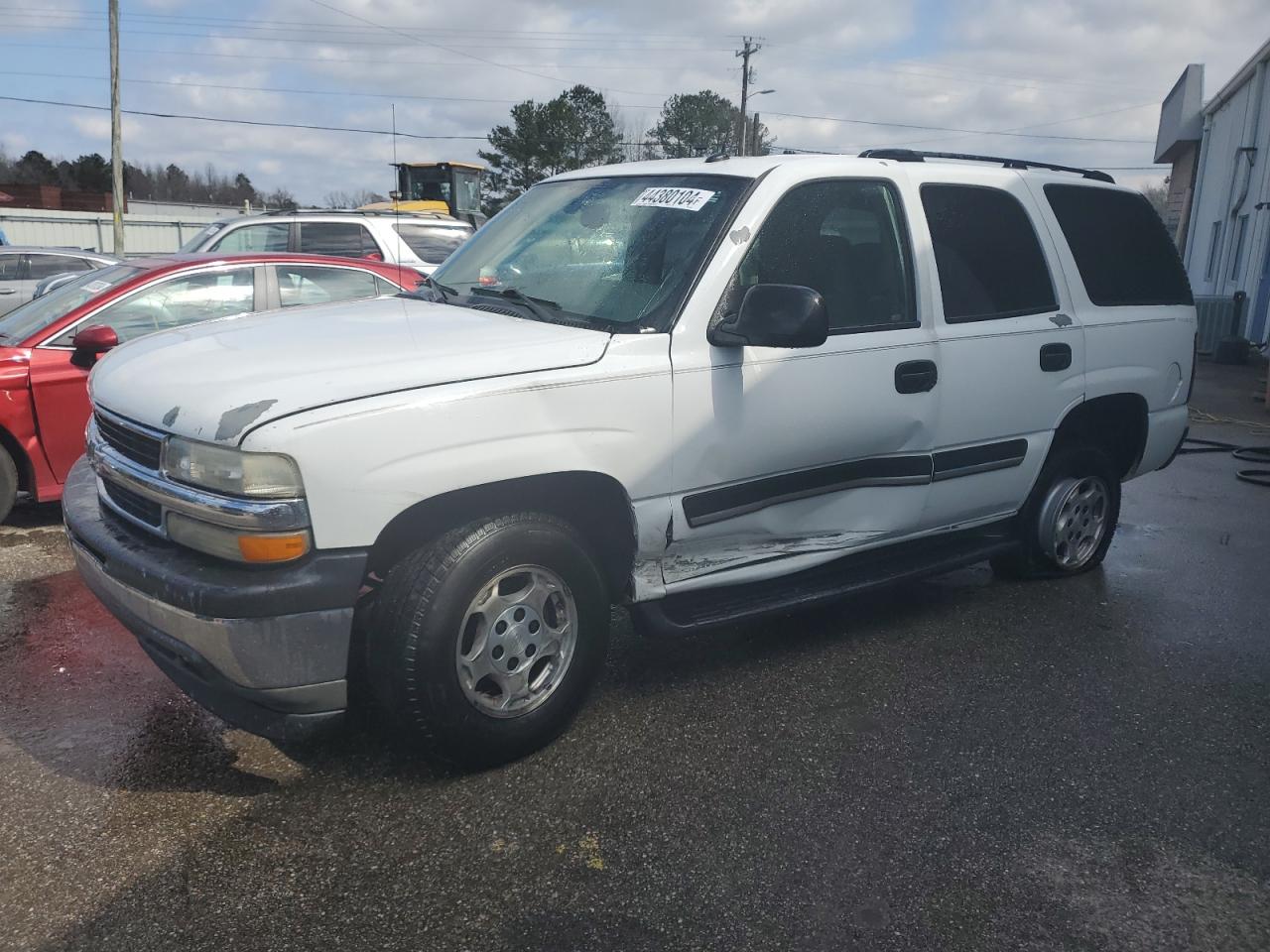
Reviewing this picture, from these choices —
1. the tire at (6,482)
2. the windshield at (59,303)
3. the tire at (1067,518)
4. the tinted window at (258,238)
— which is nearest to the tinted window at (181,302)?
the windshield at (59,303)

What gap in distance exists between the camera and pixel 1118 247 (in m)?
5.00

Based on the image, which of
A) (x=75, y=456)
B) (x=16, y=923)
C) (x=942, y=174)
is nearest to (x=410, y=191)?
(x=75, y=456)

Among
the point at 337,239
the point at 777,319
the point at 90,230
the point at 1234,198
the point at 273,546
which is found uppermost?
the point at 1234,198

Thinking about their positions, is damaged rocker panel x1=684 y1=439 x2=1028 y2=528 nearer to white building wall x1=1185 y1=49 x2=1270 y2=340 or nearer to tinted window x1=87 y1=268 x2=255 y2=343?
tinted window x1=87 y1=268 x2=255 y2=343

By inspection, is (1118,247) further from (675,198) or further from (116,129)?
(116,129)

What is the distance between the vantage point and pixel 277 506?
271cm

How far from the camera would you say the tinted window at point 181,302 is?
6088 mm

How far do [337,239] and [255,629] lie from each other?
327 inches

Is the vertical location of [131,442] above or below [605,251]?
below

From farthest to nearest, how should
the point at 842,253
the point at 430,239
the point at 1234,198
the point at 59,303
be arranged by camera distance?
the point at 1234,198
the point at 430,239
the point at 59,303
the point at 842,253

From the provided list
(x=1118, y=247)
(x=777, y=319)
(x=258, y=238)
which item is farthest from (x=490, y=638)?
(x=258, y=238)

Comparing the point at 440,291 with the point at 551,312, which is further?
the point at 440,291

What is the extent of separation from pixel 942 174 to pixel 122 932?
12.9ft

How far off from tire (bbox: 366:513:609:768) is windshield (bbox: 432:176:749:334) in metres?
0.85
